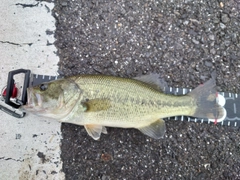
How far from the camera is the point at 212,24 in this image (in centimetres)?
344

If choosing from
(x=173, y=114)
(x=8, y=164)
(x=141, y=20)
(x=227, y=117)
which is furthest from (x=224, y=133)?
(x=8, y=164)

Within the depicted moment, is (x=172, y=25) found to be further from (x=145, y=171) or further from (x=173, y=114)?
(x=145, y=171)

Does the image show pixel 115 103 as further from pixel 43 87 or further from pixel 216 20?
pixel 216 20

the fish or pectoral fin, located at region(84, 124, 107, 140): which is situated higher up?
the fish

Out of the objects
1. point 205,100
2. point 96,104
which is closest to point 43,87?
point 96,104

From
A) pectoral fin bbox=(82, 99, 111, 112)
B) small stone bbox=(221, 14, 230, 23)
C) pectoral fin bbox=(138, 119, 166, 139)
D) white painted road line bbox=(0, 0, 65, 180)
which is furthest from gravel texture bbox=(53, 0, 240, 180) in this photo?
pectoral fin bbox=(82, 99, 111, 112)

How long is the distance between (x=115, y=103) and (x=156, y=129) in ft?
1.53

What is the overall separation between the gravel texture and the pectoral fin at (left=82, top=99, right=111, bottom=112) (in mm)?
489

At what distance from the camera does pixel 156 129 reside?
3002 mm

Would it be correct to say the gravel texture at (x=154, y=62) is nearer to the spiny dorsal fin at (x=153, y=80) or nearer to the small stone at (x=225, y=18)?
the small stone at (x=225, y=18)

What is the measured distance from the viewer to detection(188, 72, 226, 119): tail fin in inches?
117

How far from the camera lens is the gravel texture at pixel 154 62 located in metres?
3.25

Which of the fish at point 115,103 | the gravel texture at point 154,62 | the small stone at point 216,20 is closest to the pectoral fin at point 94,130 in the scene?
the fish at point 115,103

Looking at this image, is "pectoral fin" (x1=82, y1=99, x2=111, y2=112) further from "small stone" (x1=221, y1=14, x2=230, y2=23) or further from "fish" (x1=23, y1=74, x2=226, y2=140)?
"small stone" (x1=221, y1=14, x2=230, y2=23)
